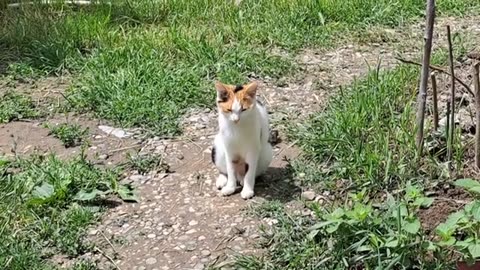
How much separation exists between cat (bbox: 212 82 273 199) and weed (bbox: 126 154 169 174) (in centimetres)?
36

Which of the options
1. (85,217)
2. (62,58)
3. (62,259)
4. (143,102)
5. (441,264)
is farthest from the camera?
(62,58)

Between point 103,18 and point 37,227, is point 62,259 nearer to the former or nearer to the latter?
point 37,227

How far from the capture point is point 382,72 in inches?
199

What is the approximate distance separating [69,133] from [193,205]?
1103 millimetres

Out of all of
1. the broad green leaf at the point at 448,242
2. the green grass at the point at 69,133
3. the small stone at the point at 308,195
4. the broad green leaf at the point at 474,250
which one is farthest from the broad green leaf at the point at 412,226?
the green grass at the point at 69,133

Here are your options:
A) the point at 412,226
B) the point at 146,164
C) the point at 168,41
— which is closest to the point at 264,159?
the point at 146,164

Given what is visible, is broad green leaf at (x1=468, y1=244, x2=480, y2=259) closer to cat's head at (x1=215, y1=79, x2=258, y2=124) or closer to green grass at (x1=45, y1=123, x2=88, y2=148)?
cat's head at (x1=215, y1=79, x2=258, y2=124)

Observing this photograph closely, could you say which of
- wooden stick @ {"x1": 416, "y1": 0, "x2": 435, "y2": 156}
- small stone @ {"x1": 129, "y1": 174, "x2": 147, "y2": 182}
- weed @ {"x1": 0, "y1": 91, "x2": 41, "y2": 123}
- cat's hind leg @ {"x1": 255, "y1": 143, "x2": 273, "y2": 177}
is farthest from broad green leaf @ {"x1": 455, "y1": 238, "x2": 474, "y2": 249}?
weed @ {"x1": 0, "y1": 91, "x2": 41, "y2": 123}

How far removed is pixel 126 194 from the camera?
4.04 meters

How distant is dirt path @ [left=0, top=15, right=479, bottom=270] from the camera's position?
3582mm

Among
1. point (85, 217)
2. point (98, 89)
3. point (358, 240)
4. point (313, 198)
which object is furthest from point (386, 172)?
point (98, 89)

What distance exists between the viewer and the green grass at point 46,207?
354 centimetres

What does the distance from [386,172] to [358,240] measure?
0.64 meters

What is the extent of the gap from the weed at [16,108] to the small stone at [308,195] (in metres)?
1.92
